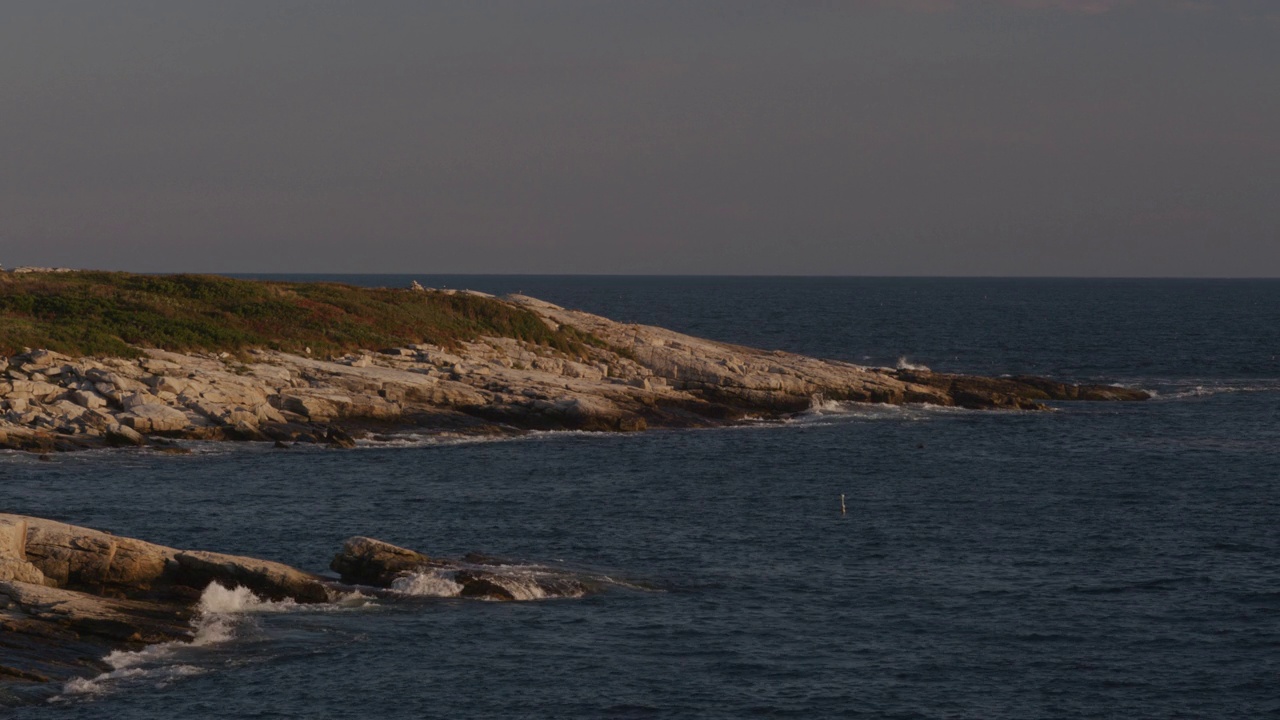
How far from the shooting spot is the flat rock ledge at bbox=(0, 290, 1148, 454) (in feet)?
210

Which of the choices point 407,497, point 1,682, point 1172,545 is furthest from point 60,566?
point 1172,545

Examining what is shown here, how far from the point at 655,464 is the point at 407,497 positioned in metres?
13.3

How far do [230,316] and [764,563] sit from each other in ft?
162

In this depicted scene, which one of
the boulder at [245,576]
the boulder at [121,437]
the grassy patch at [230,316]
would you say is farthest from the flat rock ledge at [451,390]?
the boulder at [245,576]

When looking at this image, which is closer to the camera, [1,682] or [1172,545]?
[1,682]

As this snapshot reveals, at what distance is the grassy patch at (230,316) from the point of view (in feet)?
244

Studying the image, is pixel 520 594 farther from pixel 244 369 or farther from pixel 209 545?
pixel 244 369

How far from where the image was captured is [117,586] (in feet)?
117

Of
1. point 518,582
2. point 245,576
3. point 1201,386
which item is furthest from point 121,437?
point 1201,386

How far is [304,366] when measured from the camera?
74875 millimetres

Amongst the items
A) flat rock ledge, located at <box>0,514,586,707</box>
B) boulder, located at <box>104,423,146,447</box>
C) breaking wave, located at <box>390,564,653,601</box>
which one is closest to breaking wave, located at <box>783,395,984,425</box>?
boulder, located at <box>104,423,146,447</box>

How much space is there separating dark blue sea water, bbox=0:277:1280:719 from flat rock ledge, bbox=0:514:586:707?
1101mm

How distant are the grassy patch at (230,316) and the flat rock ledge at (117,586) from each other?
37576 millimetres

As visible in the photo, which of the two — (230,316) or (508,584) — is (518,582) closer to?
(508,584)
